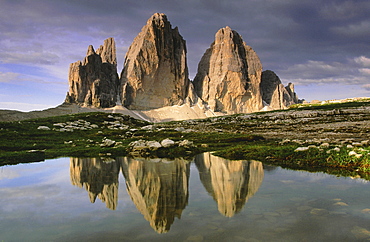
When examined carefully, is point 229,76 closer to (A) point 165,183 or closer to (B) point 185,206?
(A) point 165,183

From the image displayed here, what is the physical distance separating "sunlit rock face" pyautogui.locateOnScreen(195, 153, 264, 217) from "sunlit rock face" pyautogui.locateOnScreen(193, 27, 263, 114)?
137 meters

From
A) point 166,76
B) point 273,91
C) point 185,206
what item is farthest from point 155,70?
point 185,206

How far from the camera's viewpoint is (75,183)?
1054 centimetres

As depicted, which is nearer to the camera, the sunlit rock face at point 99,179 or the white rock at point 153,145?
the sunlit rock face at point 99,179

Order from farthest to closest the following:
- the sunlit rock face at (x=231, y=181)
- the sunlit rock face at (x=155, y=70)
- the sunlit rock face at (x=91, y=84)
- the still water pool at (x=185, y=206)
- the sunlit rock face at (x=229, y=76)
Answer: the sunlit rock face at (x=229, y=76)
the sunlit rock face at (x=155, y=70)
the sunlit rock face at (x=91, y=84)
the sunlit rock face at (x=231, y=181)
the still water pool at (x=185, y=206)

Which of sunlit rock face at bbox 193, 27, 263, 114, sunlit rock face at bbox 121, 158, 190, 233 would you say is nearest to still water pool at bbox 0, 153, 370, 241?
sunlit rock face at bbox 121, 158, 190, 233

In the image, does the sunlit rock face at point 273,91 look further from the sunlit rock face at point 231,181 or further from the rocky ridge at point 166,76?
the sunlit rock face at point 231,181

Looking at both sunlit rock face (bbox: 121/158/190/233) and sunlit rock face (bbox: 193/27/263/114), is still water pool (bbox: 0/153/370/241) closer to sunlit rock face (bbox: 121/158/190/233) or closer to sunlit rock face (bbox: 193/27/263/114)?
sunlit rock face (bbox: 121/158/190/233)

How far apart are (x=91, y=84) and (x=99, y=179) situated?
13269cm

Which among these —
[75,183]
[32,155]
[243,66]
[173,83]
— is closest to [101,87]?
[173,83]

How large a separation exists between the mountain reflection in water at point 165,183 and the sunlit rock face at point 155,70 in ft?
408

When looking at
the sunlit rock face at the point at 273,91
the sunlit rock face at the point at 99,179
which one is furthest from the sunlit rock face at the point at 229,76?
the sunlit rock face at the point at 99,179

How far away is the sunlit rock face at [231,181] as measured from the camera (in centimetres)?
751

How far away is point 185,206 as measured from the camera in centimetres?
729
